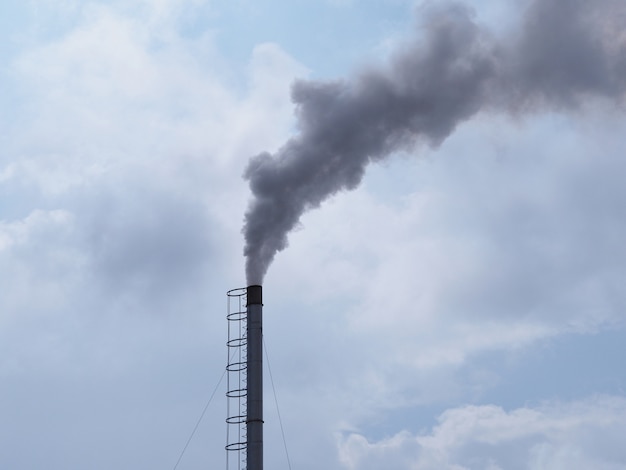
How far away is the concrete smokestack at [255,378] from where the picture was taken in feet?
170

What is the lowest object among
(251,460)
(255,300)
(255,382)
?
(251,460)

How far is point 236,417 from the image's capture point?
5359 cm

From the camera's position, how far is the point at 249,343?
176ft

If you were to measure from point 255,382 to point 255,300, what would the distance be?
4.22 metres

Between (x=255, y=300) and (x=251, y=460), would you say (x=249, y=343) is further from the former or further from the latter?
(x=251, y=460)

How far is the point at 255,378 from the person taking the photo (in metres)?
52.9

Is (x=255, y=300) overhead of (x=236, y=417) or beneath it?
overhead

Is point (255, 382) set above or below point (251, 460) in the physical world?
above

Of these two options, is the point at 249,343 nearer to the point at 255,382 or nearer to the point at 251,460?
the point at 255,382

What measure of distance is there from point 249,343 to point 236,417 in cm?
370

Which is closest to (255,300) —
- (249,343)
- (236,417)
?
(249,343)

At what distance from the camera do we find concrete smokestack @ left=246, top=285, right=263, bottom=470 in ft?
170

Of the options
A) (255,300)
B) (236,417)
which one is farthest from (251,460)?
(255,300)

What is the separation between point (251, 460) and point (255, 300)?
26.1 feet
